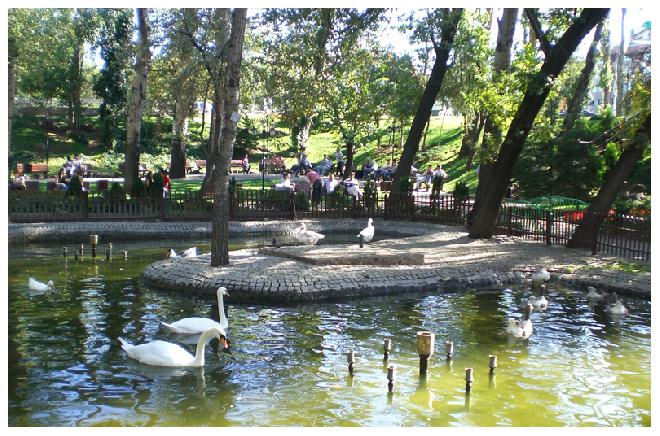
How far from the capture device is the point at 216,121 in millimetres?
25438

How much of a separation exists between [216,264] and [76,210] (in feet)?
37.5

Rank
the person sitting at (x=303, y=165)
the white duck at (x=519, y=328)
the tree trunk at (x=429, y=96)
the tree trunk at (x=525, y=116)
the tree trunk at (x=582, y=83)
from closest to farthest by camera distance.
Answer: the white duck at (x=519, y=328) < the tree trunk at (x=525, y=116) < the tree trunk at (x=429, y=96) < the tree trunk at (x=582, y=83) < the person sitting at (x=303, y=165)

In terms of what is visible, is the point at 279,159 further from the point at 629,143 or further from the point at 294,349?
the point at 294,349

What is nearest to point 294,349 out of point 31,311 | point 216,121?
point 31,311

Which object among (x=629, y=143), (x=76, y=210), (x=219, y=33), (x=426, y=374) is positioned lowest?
(x=426, y=374)

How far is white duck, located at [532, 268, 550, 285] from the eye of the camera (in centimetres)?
1562

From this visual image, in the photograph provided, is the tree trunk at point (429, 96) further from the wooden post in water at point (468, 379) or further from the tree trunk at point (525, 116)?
the wooden post in water at point (468, 379)

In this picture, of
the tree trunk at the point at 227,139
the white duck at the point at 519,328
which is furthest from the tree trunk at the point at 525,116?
the white duck at the point at 519,328

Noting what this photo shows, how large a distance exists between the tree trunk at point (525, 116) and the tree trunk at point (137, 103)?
12459mm

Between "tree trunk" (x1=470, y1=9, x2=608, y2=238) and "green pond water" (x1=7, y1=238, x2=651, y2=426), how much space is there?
5942mm

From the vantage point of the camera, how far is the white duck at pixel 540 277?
1562 cm

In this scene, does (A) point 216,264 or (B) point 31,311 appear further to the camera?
(A) point 216,264

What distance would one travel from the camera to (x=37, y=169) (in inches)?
1577

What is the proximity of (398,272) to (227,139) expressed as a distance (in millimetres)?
4407
